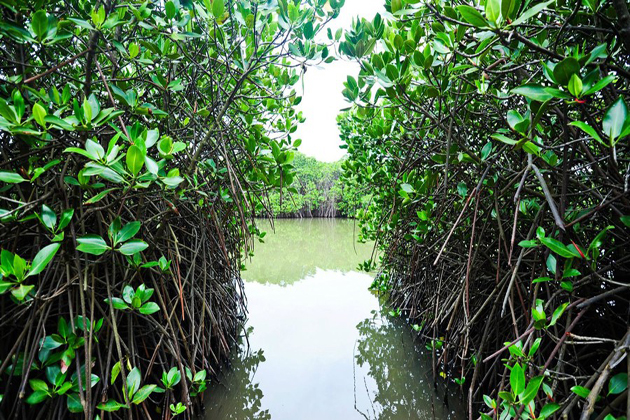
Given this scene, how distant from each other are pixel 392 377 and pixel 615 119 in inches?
75.4

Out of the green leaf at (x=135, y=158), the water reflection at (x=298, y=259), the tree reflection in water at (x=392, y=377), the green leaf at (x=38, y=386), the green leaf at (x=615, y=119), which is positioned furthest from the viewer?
the water reflection at (x=298, y=259)

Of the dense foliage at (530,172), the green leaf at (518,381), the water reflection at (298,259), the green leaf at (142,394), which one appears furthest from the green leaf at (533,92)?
the water reflection at (298,259)

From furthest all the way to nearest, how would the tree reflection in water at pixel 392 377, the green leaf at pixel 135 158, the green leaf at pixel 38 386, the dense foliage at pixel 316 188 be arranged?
1. the dense foliage at pixel 316 188
2. the tree reflection in water at pixel 392 377
3. the green leaf at pixel 38 386
4. the green leaf at pixel 135 158

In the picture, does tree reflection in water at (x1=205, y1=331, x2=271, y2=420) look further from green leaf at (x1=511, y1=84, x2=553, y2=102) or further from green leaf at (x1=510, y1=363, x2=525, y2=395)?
green leaf at (x1=511, y1=84, x2=553, y2=102)

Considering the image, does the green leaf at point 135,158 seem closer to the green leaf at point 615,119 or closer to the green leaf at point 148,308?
the green leaf at point 148,308

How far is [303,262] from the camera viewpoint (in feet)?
17.4

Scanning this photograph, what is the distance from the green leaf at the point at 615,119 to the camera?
63 centimetres

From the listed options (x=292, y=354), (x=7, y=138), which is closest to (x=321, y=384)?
(x=292, y=354)

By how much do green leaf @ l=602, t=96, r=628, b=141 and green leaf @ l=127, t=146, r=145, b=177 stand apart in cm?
105

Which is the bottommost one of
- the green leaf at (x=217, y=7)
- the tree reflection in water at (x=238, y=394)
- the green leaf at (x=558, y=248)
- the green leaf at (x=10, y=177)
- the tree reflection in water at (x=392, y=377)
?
the tree reflection in water at (x=238, y=394)

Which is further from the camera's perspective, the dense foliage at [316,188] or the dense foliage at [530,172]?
the dense foliage at [316,188]

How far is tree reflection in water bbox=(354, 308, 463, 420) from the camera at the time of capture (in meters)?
1.67

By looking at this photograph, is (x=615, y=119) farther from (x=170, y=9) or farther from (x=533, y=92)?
(x=170, y=9)

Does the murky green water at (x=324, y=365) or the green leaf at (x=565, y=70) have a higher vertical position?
the green leaf at (x=565, y=70)
